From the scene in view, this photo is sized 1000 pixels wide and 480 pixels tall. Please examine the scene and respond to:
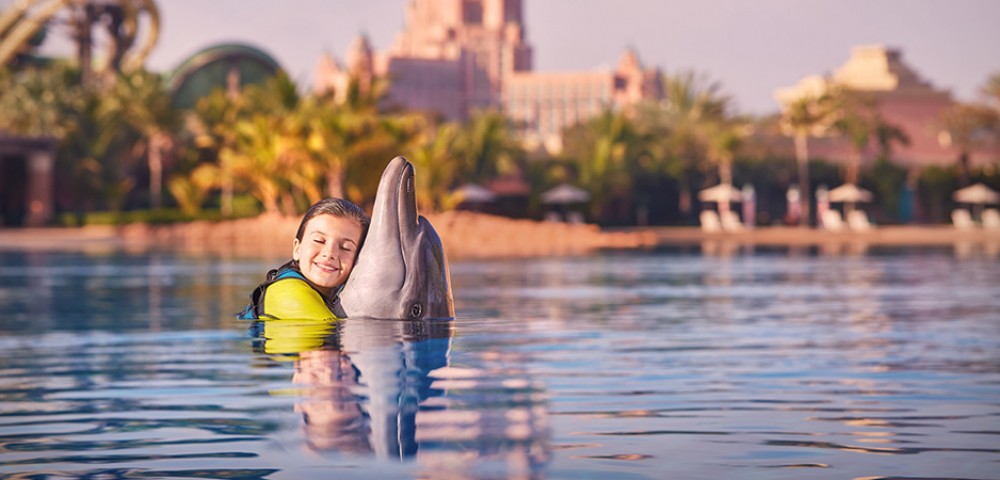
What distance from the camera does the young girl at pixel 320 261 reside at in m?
4.85

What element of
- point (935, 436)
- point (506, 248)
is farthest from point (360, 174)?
point (935, 436)

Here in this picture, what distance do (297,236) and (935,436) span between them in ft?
10.0

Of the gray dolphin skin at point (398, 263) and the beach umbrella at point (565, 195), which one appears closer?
the gray dolphin skin at point (398, 263)

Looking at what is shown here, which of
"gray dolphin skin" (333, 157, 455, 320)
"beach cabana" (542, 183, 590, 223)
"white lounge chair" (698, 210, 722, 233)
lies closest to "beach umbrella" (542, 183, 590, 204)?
"beach cabana" (542, 183, 590, 223)

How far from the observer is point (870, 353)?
12.1 meters

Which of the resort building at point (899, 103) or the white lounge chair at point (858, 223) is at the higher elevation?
the resort building at point (899, 103)

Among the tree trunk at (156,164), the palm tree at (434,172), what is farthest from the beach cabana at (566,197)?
the tree trunk at (156,164)

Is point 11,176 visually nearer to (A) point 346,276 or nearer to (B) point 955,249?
(B) point 955,249

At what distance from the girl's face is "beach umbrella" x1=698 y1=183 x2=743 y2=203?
72.9 m

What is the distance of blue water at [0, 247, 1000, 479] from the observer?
4.96 m

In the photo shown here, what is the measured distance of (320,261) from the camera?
16.1 feet

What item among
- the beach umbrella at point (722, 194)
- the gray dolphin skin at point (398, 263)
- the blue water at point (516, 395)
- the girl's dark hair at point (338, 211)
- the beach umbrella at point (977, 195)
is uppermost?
the beach umbrella at point (722, 194)

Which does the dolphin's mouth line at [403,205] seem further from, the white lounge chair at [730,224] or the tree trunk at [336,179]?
the white lounge chair at [730,224]

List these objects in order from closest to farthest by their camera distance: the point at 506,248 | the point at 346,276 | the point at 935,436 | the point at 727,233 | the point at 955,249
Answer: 1. the point at 346,276
2. the point at 935,436
3. the point at 955,249
4. the point at 506,248
5. the point at 727,233
